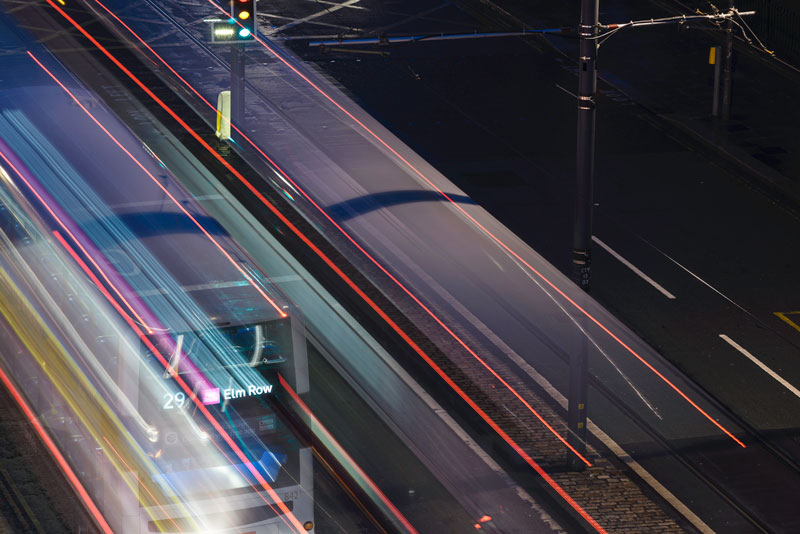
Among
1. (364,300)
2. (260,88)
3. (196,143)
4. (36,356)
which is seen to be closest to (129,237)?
(36,356)

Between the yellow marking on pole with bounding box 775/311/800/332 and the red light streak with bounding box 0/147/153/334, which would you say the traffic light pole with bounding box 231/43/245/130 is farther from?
the yellow marking on pole with bounding box 775/311/800/332

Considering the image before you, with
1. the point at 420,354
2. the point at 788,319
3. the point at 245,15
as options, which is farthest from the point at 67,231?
the point at 788,319

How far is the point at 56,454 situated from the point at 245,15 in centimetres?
1154

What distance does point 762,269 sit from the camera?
2278 centimetres

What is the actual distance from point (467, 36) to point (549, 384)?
5.20 m

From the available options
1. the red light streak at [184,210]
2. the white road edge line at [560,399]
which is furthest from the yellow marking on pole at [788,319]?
the red light streak at [184,210]

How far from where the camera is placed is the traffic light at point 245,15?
79.9 ft

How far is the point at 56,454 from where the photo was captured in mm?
15781

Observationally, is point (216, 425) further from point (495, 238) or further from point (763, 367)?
point (495, 238)

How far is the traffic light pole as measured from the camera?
27125 millimetres

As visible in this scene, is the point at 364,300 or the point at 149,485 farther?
the point at 364,300

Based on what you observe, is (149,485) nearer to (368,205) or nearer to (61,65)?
(368,205)

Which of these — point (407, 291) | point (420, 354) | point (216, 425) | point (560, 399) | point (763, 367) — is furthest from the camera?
point (407, 291)

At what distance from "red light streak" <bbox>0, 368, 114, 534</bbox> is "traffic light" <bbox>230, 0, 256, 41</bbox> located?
10.3 metres
